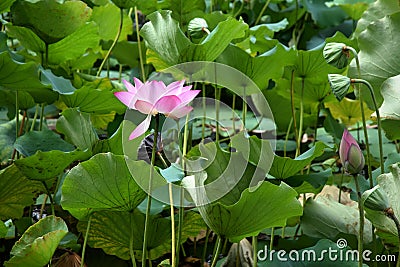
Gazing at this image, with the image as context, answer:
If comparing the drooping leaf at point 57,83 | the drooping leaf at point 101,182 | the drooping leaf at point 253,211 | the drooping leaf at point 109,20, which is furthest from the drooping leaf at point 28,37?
the drooping leaf at point 253,211

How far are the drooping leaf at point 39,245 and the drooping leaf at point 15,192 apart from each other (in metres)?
0.16

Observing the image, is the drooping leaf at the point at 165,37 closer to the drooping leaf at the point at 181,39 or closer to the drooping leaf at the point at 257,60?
the drooping leaf at the point at 181,39

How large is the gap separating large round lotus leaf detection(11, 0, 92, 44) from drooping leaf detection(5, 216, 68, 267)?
1.34 ft

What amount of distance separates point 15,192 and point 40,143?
8 cm

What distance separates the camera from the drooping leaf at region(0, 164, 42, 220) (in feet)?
2.91

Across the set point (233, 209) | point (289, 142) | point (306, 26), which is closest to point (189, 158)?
point (233, 209)

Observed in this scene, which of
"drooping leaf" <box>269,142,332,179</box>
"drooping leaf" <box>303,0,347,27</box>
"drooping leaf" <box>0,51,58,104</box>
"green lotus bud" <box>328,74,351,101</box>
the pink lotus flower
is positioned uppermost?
"drooping leaf" <box>303,0,347,27</box>

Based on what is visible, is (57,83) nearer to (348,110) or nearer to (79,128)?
(79,128)

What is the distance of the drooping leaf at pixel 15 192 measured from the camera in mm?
888

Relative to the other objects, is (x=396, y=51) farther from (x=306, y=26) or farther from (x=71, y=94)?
(x=306, y=26)

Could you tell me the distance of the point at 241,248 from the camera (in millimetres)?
968

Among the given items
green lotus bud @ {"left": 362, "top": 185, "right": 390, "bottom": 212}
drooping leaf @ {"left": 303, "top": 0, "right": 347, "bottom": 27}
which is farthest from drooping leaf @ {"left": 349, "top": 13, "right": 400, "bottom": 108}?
drooping leaf @ {"left": 303, "top": 0, "right": 347, "bottom": 27}

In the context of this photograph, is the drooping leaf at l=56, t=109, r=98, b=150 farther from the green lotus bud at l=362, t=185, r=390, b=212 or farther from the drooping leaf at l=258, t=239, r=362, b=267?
the green lotus bud at l=362, t=185, r=390, b=212

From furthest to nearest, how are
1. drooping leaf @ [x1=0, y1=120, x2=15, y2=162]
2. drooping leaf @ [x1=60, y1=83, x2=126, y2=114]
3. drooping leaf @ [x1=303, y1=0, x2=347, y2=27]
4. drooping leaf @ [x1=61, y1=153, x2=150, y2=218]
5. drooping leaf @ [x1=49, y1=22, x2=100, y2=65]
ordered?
drooping leaf @ [x1=303, y1=0, x2=347, y2=27] → drooping leaf @ [x1=49, y1=22, x2=100, y2=65] → drooping leaf @ [x1=0, y1=120, x2=15, y2=162] → drooping leaf @ [x1=60, y1=83, x2=126, y2=114] → drooping leaf @ [x1=61, y1=153, x2=150, y2=218]
